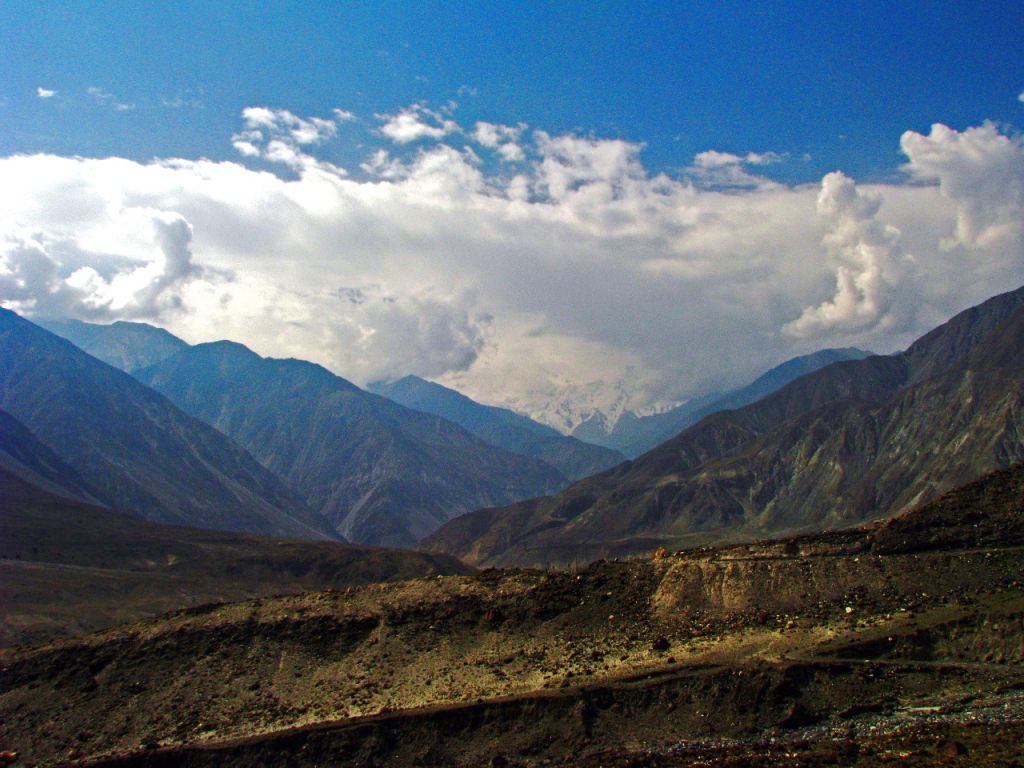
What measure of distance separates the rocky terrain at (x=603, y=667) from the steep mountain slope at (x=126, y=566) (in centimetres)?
5280

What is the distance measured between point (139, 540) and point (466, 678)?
448ft

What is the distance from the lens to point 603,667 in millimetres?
36906

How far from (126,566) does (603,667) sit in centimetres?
12753

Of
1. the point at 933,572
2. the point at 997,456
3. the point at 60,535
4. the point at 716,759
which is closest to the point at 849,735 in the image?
the point at 716,759

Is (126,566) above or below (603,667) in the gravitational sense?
below

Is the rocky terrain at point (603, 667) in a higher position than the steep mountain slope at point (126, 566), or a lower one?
higher

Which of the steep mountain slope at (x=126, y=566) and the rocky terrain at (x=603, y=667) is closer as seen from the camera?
the rocky terrain at (x=603, y=667)

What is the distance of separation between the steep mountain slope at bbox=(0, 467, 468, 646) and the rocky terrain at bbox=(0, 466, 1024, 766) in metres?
52.8

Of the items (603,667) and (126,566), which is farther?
(126,566)

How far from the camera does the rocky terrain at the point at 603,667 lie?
3053 cm

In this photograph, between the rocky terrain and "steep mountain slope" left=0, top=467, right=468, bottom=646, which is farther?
"steep mountain slope" left=0, top=467, right=468, bottom=646

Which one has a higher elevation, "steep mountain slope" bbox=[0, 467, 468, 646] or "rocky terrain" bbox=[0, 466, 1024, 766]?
"rocky terrain" bbox=[0, 466, 1024, 766]

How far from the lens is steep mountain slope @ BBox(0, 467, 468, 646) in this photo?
97062mm

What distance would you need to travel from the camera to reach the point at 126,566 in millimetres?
139500
